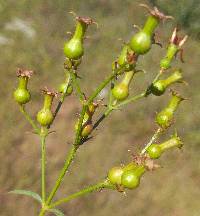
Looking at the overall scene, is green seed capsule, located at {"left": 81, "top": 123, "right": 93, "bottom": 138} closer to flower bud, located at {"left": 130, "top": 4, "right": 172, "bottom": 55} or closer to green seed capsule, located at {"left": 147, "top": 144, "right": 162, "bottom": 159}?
green seed capsule, located at {"left": 147, "top": 144, "right": 162, "bottom": 159}

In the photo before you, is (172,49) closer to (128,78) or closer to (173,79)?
(173,79)

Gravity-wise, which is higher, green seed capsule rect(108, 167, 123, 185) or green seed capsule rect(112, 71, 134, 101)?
green seed capsule rect(112, 71, 134, 101)

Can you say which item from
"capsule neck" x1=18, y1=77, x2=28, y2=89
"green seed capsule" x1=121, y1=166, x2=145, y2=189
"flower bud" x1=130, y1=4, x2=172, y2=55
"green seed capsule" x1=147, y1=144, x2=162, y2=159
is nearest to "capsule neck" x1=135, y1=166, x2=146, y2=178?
"green seed capsule" x1=121, y1=166, x2=145, y2=189

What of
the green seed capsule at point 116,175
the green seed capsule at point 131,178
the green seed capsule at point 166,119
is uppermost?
the green seed capsule at point 166,119

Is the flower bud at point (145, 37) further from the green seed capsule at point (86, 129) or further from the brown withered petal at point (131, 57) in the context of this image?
the green seed capsule at point (86, 129)

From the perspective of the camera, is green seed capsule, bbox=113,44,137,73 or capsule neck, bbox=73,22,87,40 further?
capsule neck, bbox=73,22,87,40

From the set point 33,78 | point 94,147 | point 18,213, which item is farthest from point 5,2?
point 18,213

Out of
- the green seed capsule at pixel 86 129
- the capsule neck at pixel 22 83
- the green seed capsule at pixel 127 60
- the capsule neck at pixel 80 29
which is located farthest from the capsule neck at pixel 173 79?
the capsule neck at pixel 22 83

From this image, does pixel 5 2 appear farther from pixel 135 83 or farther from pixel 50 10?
pixel 135 83

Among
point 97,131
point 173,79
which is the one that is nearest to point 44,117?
point 173,79
